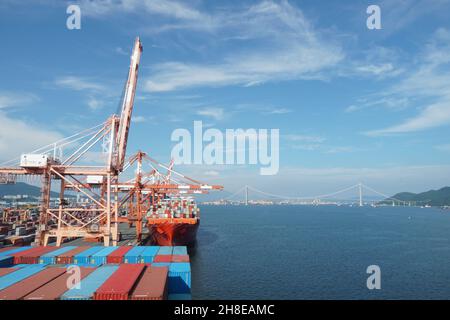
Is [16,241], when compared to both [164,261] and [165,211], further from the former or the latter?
[164,261]

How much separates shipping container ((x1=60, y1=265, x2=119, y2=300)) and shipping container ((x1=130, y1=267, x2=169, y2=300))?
99.5 inches

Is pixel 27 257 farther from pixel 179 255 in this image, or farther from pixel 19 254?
pixel 179 255

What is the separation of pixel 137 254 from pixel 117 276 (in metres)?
13.1

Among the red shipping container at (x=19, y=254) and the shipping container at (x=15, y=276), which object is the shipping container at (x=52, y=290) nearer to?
the shipping container at (x=15, y=276)

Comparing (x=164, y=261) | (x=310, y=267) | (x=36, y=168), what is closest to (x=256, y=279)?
(x=310, y=267)

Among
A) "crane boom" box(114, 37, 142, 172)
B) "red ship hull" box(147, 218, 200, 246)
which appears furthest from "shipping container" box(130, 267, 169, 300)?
"red ship hull" box(147, 218, 200, 246)

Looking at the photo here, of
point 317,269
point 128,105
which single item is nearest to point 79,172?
point 128,105

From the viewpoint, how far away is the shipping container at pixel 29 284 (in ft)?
61.7

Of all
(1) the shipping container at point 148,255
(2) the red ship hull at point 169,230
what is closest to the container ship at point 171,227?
(2) the red ship hull at point 169,230

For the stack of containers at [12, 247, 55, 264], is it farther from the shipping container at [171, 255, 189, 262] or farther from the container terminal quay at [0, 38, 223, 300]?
the shipping container at [171, 255, 189, 262]

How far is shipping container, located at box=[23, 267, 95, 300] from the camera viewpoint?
60.8ft

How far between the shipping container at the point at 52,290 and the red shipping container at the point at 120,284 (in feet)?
7.55

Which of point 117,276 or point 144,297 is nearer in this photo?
point 144,297
